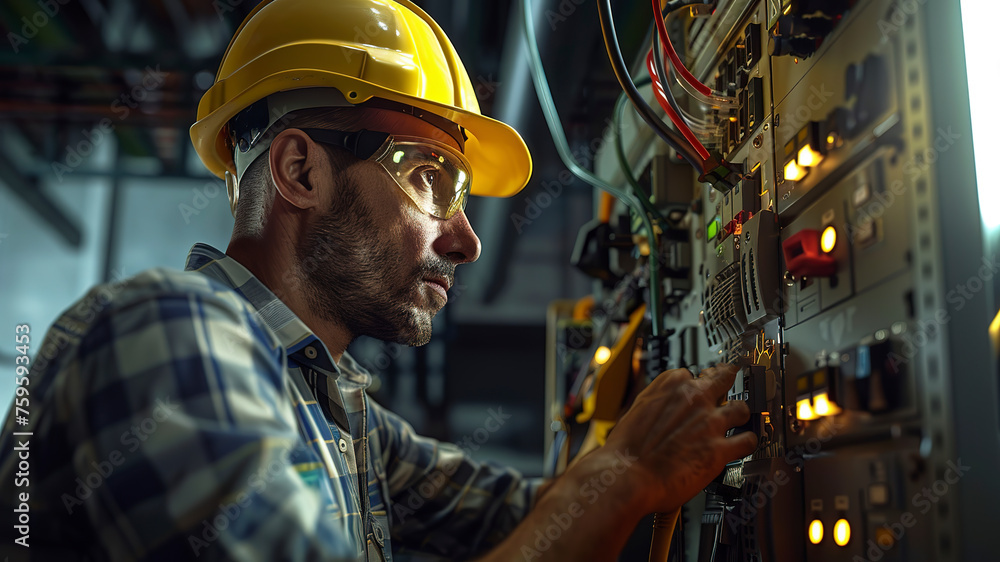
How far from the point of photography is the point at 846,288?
851 mm

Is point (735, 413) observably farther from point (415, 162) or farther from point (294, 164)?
point (294, 164)

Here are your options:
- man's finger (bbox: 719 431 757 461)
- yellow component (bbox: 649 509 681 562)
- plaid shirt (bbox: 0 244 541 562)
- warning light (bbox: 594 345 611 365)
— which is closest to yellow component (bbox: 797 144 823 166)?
man's finger (bbox: 719 431 757 461)

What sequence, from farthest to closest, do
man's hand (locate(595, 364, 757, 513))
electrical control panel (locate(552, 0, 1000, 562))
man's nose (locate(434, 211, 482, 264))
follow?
man's nose (locate(434, 211, 482, 264)), man's hand (locate(595, 364, 757, 513)), electrical control panel (locate(552, 0, 1000, 562))

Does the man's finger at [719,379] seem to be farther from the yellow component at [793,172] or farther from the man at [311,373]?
the yellow component at [793,172]

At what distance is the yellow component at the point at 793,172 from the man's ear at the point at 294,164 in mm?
802

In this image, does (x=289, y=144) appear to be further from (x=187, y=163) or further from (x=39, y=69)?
(x=187, y=163)

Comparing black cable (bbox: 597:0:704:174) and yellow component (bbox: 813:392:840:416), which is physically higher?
black cable (bbox: 597:0:704:174)

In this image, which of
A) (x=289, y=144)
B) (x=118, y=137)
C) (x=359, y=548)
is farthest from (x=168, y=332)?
(x=118, y=137)

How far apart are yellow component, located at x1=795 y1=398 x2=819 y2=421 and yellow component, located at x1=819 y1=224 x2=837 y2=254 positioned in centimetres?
20

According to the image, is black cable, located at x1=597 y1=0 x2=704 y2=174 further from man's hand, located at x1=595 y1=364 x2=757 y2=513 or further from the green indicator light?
man's hand, located at x1=595 y1=364 x2=757 y2=513

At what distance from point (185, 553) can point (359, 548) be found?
42cm

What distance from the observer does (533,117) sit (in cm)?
257

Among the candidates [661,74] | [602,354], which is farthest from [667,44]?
[602,354]

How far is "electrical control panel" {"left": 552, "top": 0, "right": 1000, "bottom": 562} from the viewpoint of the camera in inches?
27.2
